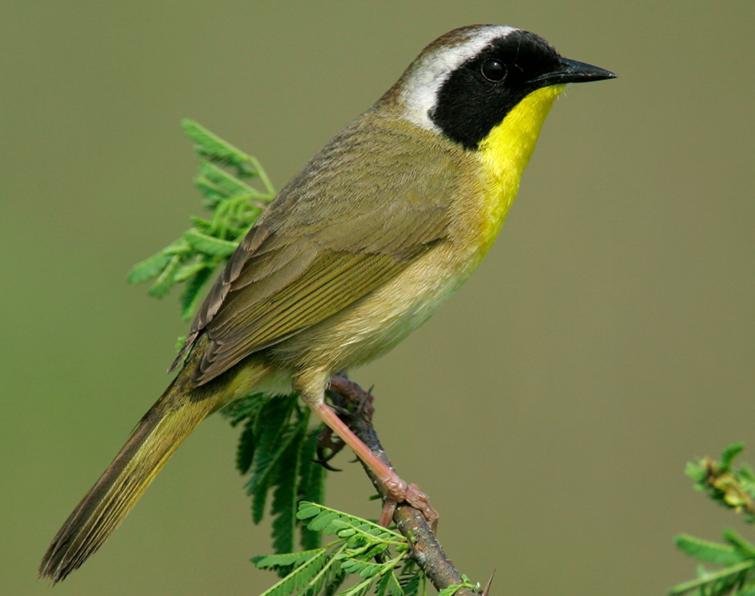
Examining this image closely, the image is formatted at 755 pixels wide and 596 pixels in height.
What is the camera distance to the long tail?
3.57m

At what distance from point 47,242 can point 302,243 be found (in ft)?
13.8

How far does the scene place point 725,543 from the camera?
2.11 meters

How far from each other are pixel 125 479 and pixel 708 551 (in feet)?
7.15

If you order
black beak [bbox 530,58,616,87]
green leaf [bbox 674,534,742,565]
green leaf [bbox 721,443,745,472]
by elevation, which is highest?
black beak [bbox 530,58,616,87]

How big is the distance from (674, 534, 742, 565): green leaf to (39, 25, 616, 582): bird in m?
1.65

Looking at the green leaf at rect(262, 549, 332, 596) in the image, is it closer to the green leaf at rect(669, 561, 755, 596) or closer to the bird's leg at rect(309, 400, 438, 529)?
the bird's leg at rect(309, 400, 438, 529)

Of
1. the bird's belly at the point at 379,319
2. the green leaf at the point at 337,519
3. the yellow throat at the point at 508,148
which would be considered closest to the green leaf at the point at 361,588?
the green leaf at the point at 337,519

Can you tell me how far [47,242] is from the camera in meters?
7.79

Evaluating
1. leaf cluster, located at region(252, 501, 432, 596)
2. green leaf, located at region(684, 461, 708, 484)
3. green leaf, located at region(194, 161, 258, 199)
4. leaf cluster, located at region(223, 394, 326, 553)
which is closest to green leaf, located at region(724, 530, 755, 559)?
green leaf, located at region(684, 461, 708, 484)

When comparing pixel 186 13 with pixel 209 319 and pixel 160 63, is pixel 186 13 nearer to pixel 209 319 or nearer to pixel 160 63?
pixel 160 63

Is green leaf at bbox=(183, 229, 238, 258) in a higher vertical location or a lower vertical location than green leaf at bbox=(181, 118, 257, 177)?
lower

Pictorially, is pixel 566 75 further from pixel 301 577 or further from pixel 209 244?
pixel 301 577

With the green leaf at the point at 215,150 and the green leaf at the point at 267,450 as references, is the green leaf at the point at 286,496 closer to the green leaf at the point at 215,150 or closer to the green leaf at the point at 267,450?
the green leaf at the point at 267,450

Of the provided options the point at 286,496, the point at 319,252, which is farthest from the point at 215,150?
the point at 286,496
